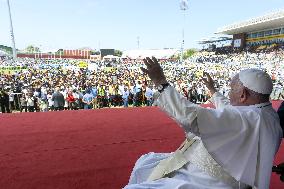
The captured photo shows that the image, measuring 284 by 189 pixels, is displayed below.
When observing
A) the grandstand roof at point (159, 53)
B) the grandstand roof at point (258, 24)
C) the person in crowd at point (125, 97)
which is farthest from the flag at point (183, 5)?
the grandstand roof at point (159, 53)

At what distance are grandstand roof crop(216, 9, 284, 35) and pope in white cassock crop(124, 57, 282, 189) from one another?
39952 mm

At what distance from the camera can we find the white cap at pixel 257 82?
1.67 meters

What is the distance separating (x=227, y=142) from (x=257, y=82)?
1.24 ft

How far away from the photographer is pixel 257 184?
164 cm

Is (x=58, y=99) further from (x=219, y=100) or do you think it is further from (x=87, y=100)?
(x=219, y=100)

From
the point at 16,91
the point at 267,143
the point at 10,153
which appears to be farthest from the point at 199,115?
the point at 16,91

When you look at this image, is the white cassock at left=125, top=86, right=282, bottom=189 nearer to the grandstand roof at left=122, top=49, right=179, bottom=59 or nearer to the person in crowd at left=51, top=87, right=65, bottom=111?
the person in crowd at left=51, top=87, right=65, bottom=111

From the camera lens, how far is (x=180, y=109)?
60.2 inches

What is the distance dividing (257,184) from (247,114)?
15.2 inches

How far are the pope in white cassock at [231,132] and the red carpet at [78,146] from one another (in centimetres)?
172

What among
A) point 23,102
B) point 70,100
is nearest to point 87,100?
point 70,100

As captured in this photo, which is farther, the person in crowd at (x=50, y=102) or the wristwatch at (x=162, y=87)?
the person in crowd at (x=50, y=102)

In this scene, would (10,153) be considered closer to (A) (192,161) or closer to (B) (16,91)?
(A) (192,161)

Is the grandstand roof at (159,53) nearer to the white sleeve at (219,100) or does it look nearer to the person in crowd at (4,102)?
the person in crowd at (4,102)
